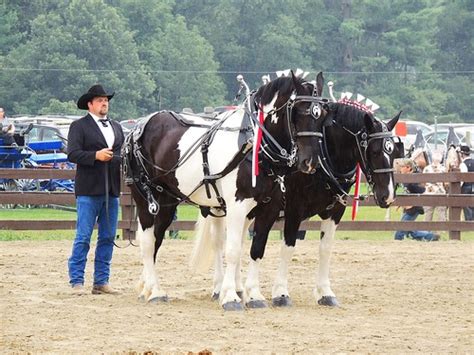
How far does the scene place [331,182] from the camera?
11.1 metres

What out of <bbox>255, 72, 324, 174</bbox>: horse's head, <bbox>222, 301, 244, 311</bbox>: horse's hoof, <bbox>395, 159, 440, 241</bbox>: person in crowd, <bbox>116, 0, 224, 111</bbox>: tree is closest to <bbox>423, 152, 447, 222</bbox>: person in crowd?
<bbox>395, 159, 440, 241</bbox>: person in crowd

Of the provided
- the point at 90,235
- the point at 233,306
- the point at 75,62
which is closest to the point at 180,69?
the point at 75,62

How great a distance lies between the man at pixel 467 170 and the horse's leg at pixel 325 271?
8759 mm

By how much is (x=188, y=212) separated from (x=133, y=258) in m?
10.4

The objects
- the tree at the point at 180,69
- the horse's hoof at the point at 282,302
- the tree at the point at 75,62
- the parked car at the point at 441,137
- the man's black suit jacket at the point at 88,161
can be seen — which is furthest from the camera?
the tree at the point at 180,69

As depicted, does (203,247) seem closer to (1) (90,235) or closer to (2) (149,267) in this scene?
(2) (149,267)

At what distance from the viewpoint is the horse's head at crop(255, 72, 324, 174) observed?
10.5 m

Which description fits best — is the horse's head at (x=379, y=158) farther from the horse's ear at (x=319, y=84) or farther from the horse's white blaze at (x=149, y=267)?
the horse's white blaze at (x=149, y=267)

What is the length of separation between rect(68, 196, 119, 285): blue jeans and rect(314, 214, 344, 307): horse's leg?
2.09 m

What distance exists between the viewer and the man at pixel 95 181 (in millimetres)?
11867

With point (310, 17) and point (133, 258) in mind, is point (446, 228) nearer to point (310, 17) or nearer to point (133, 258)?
point (133, 258)

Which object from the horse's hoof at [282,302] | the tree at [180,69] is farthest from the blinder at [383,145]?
the tree at [180,69]

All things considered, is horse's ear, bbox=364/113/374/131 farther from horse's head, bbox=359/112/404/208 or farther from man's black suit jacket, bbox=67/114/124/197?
man's black suit jacket, bbox=67/114/124/197

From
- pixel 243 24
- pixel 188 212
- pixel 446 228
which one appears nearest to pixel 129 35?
pixel 243 24
